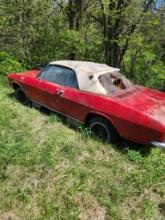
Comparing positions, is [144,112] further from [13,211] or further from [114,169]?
[13,211]

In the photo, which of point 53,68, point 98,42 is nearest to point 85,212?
point 53,68

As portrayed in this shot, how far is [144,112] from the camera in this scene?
16.7 ft

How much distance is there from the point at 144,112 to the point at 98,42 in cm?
850

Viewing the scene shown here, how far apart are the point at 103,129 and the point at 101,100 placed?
1.77 ft

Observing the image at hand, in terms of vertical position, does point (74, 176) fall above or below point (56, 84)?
below

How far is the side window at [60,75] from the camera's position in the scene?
622 cm

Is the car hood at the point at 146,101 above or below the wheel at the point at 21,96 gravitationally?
above

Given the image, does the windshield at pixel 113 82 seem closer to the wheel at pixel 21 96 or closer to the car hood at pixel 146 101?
the car hood at pixel 146 101

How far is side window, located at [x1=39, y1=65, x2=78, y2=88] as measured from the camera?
20.4ft

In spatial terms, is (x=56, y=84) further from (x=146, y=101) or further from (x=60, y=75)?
(x=146, y=101)

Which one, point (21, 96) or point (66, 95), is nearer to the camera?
point (66, 95)

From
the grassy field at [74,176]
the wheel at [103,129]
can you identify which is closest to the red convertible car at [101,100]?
the wheel at [103,129]

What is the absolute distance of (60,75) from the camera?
21.4ft

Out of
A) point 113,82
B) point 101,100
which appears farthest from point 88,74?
point 101,100
